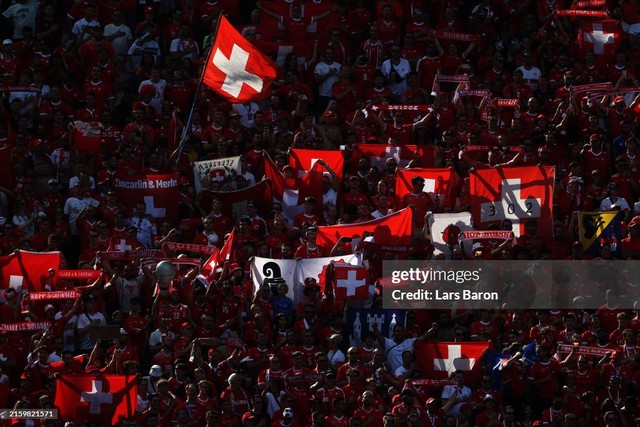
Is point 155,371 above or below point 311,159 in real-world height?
below

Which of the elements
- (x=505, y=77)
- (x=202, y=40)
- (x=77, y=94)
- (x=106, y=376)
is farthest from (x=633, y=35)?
(x=106, y=376)

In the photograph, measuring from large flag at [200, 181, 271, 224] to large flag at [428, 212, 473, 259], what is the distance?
2.30 meters

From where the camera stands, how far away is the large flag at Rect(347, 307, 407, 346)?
24047mm

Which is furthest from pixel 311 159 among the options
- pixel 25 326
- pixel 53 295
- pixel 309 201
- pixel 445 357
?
pixel 25 326

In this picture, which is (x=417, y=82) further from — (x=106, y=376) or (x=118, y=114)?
(x=106, y=376)

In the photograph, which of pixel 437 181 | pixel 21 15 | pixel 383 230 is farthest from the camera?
pixel 21 15

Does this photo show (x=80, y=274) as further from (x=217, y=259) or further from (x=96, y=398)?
(x=96, y=398)

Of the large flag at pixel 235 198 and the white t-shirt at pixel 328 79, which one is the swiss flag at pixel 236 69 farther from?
the white t-shirt at pixel 328 79

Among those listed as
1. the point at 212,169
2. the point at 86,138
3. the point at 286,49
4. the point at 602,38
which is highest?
the point at 602,38

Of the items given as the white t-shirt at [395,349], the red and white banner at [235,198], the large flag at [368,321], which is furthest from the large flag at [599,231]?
the red and white banner at [235,198]

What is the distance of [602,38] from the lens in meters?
29.4

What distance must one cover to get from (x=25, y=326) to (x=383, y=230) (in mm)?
4538

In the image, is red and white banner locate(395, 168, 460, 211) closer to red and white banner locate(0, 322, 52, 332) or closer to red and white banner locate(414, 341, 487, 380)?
red and white banner locate(414, 341, 487, 380)

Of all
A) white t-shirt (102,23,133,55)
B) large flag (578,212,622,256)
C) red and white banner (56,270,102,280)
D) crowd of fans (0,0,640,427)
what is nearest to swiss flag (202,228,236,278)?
crowd of fans (0,0,640,427)
